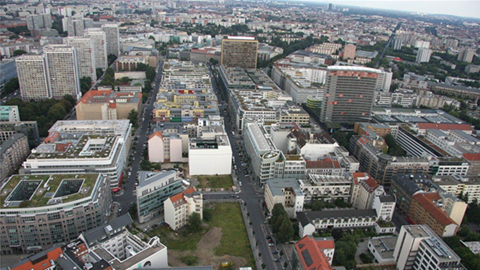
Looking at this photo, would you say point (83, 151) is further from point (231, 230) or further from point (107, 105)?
point (107, 105)

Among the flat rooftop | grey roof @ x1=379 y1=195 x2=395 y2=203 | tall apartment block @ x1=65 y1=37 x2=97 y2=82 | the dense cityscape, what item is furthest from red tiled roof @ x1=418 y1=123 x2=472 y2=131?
tall apartment block @ x1=65 y1=37 x2=97 y2=82

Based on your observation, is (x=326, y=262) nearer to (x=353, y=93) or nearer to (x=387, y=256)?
(x=387, y=256)

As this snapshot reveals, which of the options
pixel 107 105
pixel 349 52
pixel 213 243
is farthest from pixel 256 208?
pixel 349 52

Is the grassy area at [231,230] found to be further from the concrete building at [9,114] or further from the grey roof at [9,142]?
the concrete building at [9,114]

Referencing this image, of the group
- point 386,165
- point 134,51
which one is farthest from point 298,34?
point 386,165

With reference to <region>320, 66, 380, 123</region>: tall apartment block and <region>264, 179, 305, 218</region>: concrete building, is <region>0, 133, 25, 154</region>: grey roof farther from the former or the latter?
<region>320, 66, 380, 123</region>: tall apartment block

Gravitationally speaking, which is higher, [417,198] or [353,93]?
[353,93]
